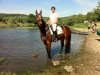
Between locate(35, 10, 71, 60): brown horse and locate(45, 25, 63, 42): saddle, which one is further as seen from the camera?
locate(45, 25, 63, 42): saddle

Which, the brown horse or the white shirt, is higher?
the white shirt

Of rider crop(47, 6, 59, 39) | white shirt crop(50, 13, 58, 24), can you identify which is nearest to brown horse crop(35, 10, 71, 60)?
rider crop(47, 6, 59, 39)

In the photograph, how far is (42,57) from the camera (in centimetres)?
1836

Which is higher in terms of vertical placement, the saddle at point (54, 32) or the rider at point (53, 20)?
the rider at point (53, 20)

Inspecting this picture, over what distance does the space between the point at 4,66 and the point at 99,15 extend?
288ft

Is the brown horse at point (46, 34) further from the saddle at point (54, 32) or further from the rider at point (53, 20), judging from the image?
the rider at point (53, 20)

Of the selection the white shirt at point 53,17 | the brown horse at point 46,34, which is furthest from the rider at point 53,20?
the brown horse at point 46,34

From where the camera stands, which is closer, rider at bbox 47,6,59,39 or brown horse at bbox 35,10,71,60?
brown horse at bbox 35,10,71,60

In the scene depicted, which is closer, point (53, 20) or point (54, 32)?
point (53, 20)

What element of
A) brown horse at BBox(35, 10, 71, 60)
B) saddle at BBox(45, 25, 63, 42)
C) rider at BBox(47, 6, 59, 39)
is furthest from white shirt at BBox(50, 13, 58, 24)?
brown horse at BBox(35, 10, 71, 60)

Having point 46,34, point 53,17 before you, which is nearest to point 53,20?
point 53,17

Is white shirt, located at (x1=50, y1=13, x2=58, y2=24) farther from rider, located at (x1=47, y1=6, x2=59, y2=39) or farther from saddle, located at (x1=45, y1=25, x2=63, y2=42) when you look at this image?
saddle, located at (x1=45, y1=25, x2=63, y2=42)

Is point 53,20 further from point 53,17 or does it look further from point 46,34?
point 46,34

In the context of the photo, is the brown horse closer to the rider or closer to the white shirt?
the rider
